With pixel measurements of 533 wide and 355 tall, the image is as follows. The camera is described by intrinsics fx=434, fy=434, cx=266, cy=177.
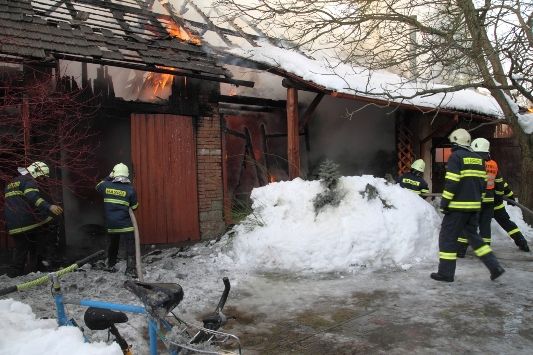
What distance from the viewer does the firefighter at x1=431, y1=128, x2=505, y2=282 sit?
5477 mm

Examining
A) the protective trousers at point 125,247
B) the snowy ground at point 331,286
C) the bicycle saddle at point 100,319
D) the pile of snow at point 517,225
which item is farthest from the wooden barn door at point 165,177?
the pile of snow at point 517,225

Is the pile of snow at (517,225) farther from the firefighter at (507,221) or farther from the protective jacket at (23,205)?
the protective jacket at (23,205)

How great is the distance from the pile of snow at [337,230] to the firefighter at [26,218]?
2886 millimetres

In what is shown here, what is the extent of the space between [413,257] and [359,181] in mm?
1585

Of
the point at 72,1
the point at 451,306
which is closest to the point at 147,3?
the point at 72,1

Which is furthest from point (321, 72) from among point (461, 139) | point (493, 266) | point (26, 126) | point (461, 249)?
point (26, 126)

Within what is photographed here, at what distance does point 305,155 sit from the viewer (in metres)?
11.1

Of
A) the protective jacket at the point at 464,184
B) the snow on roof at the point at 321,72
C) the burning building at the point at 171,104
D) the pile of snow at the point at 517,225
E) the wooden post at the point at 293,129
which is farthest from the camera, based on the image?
the wooden post at the point at 293,129

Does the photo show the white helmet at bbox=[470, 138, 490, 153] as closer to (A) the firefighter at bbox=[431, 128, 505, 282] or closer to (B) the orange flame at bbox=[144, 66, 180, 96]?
(A) the firefighter at bbox=[431, 128, 505, 282]

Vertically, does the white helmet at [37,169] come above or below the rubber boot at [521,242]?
above

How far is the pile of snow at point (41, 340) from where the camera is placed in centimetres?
250

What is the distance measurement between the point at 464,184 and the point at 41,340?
495cm

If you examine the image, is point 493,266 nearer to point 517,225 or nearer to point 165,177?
point 517,225

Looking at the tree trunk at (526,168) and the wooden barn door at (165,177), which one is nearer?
the wooden barn door at (165,177)
